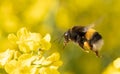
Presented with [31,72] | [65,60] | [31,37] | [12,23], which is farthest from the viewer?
[12,23]

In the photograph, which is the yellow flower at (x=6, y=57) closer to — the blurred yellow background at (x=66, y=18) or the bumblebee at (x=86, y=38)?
the bumblebee at (x=86, y=38)

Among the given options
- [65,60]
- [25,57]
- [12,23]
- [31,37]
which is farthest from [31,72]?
[12,23]

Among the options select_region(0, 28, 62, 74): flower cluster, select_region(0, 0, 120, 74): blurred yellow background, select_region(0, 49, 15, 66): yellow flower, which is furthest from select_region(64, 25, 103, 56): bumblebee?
select_region(0, 0, 120, 74): blurred yellow background

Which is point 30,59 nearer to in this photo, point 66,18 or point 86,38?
point 86,38

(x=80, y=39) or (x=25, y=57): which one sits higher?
(x=80, y=39)

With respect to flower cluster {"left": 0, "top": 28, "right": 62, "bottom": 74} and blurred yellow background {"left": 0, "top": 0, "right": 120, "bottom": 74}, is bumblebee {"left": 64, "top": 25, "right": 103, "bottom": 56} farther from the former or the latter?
blurred yellow background {"left": 0, "top": 0, "right": 120, "bottom": 74}

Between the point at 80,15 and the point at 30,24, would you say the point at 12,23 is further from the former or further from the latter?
the point at 80,15

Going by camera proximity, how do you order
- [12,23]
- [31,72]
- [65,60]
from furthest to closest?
[12,23] < [65,60] < [31,72]
